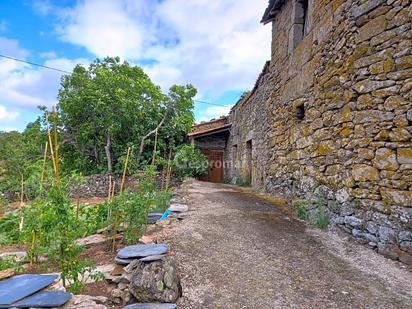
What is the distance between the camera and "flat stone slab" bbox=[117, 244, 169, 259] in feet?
7.86

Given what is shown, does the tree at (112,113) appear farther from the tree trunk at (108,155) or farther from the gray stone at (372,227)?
the gray stone at (372,227)

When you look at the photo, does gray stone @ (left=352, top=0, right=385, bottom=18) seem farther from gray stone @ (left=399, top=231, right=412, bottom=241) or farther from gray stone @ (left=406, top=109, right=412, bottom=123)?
gray stone @ (left=399, top=231, right=412, bottom=241)

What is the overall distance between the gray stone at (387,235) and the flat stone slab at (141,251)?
2340 millimetres

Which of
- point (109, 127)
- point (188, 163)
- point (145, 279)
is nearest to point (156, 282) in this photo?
point (145, 279)

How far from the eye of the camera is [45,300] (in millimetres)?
1840

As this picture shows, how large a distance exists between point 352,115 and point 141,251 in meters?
3.02

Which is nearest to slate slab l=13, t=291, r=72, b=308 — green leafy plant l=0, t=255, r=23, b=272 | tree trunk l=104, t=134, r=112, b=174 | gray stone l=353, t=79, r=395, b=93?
green leafy plant l=0, t=255, r=23, b=272

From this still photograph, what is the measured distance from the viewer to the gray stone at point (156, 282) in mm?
1951

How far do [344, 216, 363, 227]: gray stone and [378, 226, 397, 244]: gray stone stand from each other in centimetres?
29

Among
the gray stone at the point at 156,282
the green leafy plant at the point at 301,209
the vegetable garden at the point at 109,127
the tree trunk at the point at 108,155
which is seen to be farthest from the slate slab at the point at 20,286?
the tree trunk at the point at 108,155

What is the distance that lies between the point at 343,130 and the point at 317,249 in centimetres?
162

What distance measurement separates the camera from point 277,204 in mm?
5320

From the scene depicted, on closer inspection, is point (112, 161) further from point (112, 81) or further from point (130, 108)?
point (112, 81)

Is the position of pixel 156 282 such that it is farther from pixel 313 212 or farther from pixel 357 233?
pixel 313 212
